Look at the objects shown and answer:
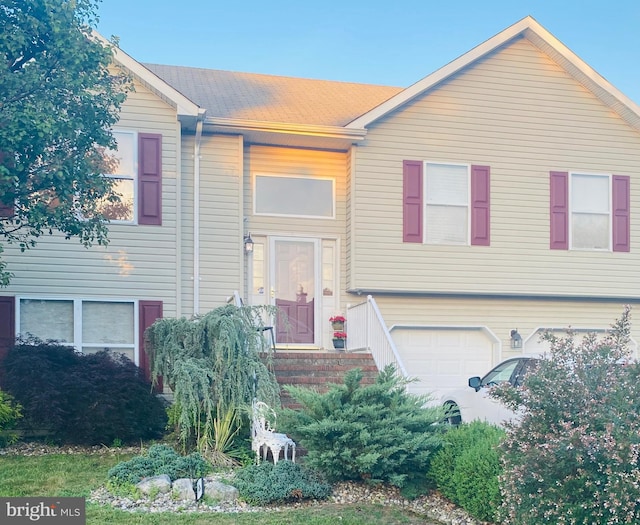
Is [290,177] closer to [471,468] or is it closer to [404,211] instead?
[404,211]

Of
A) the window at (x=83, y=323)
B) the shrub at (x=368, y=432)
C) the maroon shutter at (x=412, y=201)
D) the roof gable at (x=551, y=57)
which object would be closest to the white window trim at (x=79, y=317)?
the window at (x=83, y=323)

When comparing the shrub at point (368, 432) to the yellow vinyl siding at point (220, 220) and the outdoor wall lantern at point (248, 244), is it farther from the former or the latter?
the outdoor wall lantern at point (248, 244)

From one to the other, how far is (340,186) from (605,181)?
5.18m

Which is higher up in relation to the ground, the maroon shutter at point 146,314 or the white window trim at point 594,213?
the white window trim at point 594,213

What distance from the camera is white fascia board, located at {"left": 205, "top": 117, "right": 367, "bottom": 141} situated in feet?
44.7

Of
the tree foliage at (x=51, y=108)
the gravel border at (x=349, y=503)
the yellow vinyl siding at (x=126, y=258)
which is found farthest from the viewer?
the yellow vinyl siding at (x=126, y=258)

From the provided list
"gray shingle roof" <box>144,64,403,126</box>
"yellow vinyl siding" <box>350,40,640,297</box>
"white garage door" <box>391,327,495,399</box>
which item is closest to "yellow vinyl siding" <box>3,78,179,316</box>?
"gray shingle roof" <box>144,64,403,126</box>

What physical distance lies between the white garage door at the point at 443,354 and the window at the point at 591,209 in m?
2.57

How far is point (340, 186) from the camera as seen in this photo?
1480cm

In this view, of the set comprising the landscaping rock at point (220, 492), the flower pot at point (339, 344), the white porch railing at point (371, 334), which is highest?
the white porch railing at point (371, 334)

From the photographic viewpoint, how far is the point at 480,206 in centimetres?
1465

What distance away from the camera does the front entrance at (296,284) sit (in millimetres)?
14438

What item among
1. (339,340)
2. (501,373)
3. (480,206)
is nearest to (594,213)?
(480,206)

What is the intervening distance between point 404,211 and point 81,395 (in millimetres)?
6560
